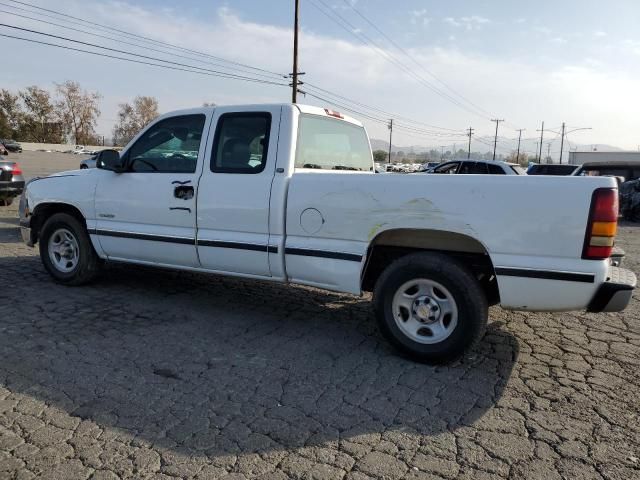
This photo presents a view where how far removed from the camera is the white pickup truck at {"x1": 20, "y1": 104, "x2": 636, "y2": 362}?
3.29 m

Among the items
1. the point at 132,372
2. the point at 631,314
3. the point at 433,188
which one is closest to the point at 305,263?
the point at 433,188

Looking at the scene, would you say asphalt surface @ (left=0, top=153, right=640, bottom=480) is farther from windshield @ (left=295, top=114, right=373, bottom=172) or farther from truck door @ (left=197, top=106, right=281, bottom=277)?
windshield @ (left=295, top=114, right=373, bottom=172)

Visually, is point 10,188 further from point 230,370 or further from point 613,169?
point 613,169

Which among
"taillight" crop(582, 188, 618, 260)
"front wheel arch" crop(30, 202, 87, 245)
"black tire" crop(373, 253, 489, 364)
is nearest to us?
"taillight" crop(582, 188, 618, 260)

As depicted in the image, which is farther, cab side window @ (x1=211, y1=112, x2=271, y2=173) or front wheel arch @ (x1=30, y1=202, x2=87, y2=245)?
front wheel arch @ (x1=30, y1=202, x2=87, y2=245)

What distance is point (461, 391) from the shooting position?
3.38m

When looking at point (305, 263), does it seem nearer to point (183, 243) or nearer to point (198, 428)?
point (183, 243)

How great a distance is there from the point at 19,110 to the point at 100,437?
9932cm

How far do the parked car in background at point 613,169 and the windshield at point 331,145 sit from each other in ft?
35.0

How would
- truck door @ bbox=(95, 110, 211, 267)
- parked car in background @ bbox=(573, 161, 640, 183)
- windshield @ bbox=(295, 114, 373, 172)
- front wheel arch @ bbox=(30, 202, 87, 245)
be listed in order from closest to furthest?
windshield @ bbox=(295, 114, 373, 172) < truck door @ bbox=(95, 110, 211, 267) < front wheel arch @ bbox=(30, 202, 87, 245) < parked car in background @ bbox=(573, 161, 640, 183)

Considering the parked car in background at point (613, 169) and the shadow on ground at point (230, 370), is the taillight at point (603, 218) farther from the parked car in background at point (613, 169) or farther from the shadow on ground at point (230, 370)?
the parked car in background at point (613, 169)

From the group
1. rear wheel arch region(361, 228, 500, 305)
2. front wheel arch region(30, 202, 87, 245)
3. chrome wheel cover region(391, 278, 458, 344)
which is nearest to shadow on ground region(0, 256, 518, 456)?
chrome wheel cover region(391, 278, 458, 344)

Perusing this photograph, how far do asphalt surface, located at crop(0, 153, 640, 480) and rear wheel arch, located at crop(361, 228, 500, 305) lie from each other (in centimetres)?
57

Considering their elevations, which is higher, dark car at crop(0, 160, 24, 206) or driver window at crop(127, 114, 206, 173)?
driver window at crop(127, 114, 206, 173)
